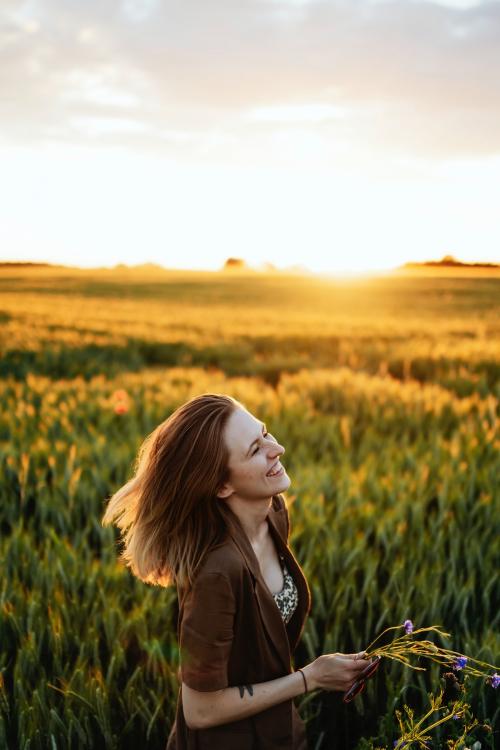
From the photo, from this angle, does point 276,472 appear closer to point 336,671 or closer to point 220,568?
point 220,568

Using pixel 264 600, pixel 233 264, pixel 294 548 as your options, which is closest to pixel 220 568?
pixel 264 600

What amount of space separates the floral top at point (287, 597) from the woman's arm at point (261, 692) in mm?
263

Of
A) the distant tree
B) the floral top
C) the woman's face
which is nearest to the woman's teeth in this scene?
the woman's face

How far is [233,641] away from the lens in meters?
1.47

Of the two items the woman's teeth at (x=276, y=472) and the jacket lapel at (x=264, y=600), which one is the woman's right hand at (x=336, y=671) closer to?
the jacket lapel at (x=264, y=600)

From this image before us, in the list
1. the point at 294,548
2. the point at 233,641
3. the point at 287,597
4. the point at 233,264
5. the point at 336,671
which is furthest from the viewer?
the point at 233,264

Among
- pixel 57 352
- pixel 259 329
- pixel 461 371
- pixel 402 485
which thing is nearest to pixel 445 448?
pixel 402 485

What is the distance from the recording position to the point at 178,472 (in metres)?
1.43

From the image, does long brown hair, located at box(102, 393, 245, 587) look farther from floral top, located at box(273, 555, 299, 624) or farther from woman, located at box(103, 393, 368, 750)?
floral top, located at box(273, 555, 299, 624)

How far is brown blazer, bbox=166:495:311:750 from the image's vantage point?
1.34m

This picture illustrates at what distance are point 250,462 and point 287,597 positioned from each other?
0.46 m

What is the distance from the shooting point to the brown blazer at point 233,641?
1.34m

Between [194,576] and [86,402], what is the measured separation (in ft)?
14.3

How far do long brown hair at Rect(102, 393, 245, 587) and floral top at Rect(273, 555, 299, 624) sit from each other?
31 centimetres
